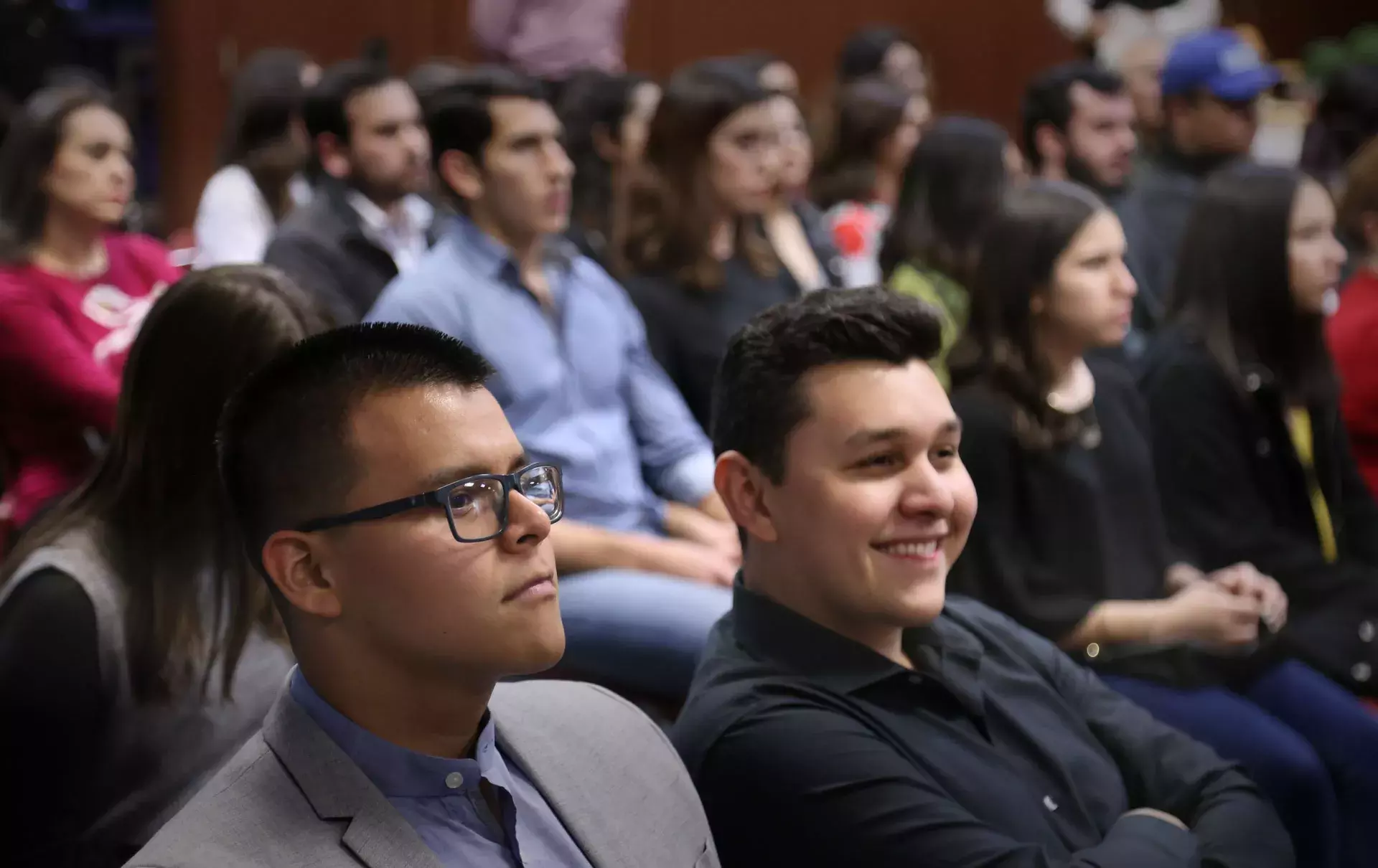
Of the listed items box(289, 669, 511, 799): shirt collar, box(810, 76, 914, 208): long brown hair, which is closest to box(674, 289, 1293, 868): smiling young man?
box(289, 669, 511, 799): shirt collar

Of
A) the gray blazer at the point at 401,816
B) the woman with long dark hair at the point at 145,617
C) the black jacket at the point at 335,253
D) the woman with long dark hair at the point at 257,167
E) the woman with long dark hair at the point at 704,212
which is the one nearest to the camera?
the gray blazer at the point at 401,816

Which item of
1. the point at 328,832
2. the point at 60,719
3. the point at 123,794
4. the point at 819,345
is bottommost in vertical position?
the point at 123,794

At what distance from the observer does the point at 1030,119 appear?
435cm

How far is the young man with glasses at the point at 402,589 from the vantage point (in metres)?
1.17

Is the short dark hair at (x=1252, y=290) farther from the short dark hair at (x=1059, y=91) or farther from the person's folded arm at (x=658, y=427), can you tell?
the short dark hair at (x=1059, y=91)

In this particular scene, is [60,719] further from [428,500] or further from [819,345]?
[819,345]

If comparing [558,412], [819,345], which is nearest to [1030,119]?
[558,412]

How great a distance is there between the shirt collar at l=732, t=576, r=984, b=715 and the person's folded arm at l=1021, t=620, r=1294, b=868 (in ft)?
0.60

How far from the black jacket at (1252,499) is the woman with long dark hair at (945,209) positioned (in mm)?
804

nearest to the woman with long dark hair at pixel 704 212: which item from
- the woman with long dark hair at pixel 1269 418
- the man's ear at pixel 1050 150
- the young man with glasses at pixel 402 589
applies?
the woman with long dark hair at pixel 1269 418

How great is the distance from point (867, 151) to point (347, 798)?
332 cm

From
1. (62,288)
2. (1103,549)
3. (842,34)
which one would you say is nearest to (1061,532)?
(1103,549)

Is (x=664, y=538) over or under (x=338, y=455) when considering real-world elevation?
under

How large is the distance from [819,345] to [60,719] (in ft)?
2.77
